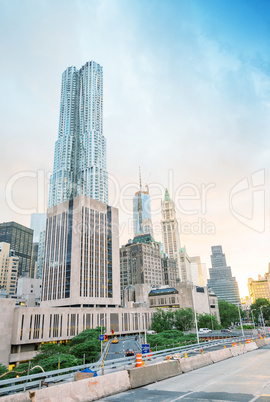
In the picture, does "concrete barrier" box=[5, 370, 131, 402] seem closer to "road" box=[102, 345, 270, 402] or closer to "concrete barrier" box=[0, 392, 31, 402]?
"concrete barrier" box=[0, 392, 31, 402]

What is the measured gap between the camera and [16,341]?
237 feet

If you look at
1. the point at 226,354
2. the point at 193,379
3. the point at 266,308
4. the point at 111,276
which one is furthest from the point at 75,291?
the point at 266,308

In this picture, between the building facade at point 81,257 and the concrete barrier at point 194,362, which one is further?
the building facade at point 81,257

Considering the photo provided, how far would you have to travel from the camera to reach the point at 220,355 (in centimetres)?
2558

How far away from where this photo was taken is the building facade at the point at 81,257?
112 meters

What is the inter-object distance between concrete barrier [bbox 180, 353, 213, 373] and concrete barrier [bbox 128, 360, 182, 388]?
77 centimetres

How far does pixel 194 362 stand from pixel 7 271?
7831 inches

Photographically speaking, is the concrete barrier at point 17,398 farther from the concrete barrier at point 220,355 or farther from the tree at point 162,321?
the tree at point 162,321

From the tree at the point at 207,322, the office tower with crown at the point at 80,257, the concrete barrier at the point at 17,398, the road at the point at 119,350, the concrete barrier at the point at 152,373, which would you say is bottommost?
the road at the point at 119,350

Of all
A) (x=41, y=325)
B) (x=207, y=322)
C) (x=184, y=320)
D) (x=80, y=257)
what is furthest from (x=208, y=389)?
(x=207, y=322)

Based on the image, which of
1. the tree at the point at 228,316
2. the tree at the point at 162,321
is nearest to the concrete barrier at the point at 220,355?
the tree at the point at 162,321

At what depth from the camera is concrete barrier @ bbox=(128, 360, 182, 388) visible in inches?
579

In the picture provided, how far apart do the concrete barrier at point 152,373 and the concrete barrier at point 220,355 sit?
23.0ft

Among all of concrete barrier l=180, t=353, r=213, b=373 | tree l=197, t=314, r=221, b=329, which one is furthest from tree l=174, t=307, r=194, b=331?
concrete barrier l=180, t=353, r=213, b=373
